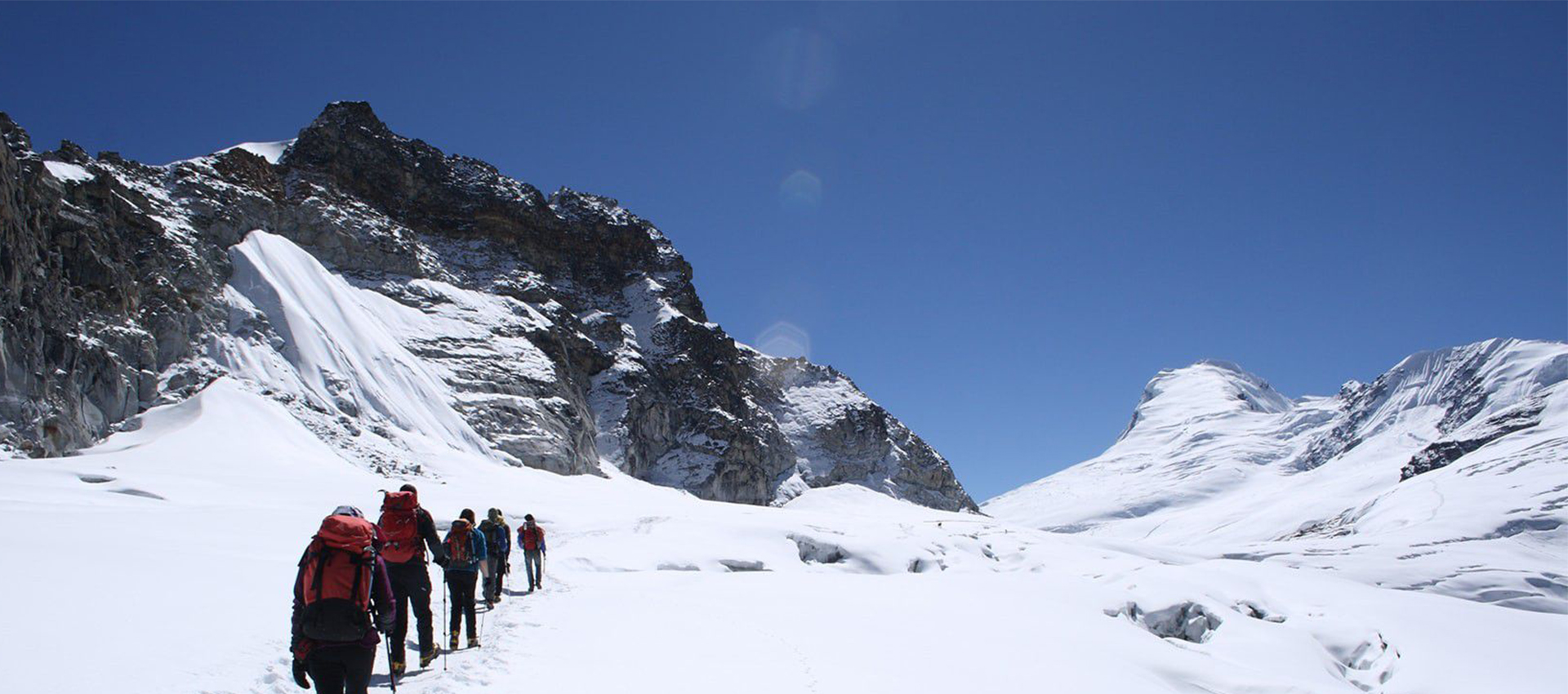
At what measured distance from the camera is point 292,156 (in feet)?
261

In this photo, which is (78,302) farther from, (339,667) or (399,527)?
(339,667)

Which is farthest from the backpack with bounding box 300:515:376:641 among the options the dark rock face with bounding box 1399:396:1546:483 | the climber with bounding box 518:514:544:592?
the dark rock face with bounding box 1399:396:1546:483

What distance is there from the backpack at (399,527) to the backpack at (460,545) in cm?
197

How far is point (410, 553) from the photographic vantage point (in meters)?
7.99

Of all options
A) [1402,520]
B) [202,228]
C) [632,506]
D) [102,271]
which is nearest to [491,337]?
[202,228]

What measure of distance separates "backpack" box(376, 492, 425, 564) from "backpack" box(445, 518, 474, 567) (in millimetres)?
1973

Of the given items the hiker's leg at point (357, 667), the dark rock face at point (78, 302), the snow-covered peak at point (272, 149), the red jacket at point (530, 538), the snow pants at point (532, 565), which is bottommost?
the hiker's leg at point (357, 667)

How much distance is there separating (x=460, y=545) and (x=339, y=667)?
4854mm

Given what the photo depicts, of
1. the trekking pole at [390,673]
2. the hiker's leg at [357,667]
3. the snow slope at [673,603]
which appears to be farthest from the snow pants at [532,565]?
the hiker's leg at [357,667]

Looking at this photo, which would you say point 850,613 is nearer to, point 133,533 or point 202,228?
point 133,533

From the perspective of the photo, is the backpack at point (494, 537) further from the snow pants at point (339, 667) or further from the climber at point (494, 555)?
the snow pants at point (339, 667)

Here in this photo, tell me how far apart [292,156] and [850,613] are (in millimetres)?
85102

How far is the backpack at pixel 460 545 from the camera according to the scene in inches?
392

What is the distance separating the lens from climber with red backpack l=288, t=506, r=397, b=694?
5250mm
